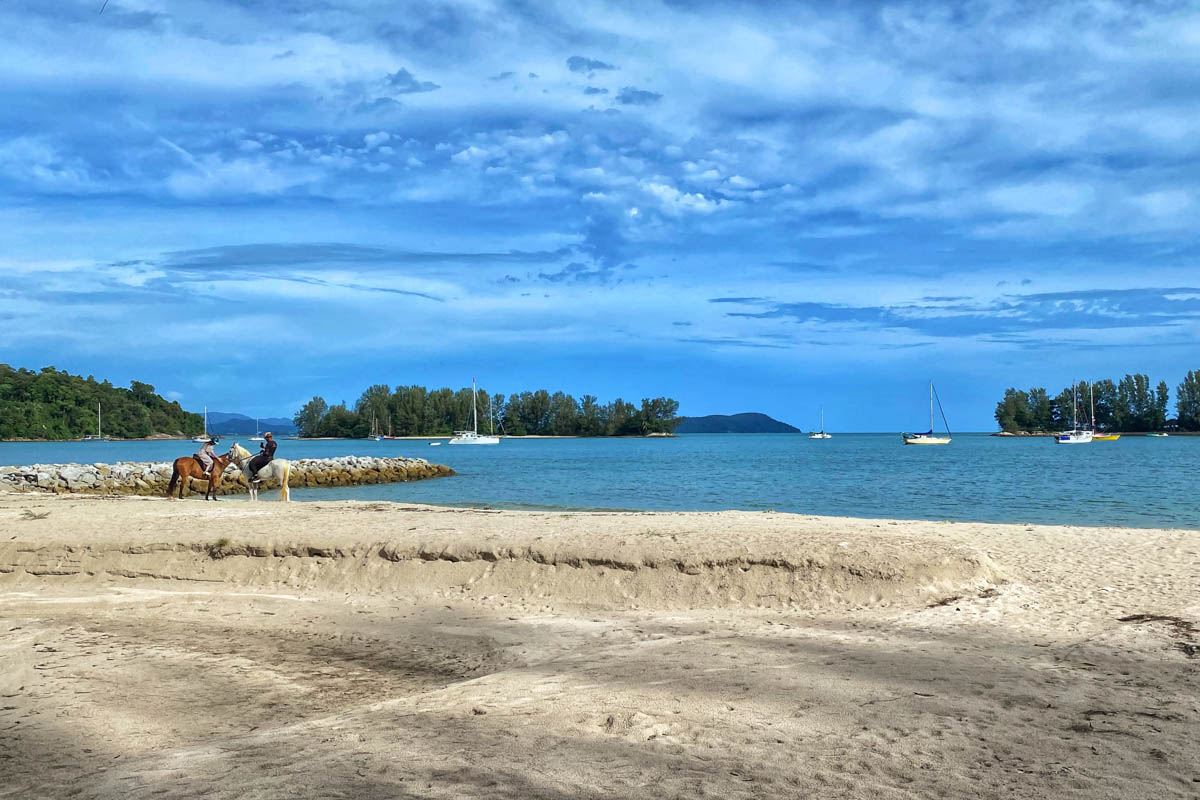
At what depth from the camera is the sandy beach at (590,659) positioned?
16.9 ft

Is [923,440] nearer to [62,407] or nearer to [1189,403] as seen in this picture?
[1189,403]

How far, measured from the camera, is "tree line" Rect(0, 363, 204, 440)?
158 metres

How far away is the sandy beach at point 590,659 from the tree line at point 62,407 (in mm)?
172535

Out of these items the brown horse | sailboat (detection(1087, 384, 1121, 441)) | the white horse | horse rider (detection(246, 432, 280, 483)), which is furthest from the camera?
sailboat (detection(1087, 384, 1121, 441))

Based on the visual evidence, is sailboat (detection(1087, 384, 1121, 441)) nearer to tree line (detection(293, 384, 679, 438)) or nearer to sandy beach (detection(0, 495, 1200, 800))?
tree line (detection(293, 384, 679, 438))

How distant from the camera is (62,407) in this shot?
16175cm

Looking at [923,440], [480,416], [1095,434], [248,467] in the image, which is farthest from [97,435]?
[1095,434]

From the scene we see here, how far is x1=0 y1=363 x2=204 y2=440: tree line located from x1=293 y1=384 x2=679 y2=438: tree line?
35.2 meters

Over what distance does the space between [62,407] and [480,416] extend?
82680 millimetres

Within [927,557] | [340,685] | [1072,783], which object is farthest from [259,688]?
[927,557]

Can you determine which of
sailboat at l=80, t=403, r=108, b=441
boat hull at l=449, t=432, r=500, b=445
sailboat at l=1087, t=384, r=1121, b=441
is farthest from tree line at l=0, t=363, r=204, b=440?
sailboat at l=1087, t=384, r=1121, b=441

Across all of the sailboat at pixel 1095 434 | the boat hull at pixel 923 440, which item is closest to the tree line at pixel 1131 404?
the sailboat at pixel 1095 434

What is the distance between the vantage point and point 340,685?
25.4 ft

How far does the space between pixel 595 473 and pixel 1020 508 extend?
2992 centimetres
